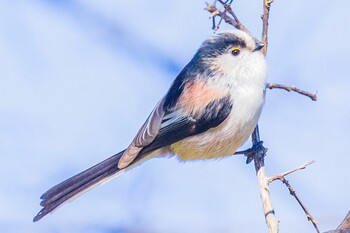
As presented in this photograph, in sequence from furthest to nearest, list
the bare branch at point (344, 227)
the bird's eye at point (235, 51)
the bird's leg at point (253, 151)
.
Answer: the bird's eye at point (235, 51)
the bird's leg at point (253, 151)
the bare branch at point (344, 227)

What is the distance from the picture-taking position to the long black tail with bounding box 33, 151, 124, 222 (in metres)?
2.63

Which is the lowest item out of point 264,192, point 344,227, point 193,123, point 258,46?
point 344,227

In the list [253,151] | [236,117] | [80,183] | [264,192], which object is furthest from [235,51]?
[80,183]

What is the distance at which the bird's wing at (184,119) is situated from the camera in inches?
104

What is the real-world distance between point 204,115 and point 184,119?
0.09 m

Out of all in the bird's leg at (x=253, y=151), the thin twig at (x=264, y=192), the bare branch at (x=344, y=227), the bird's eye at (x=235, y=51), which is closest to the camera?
the bare branch at (x=344, y=227)

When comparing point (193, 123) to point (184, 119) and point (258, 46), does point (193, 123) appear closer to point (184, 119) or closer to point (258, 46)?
point (184, 119)

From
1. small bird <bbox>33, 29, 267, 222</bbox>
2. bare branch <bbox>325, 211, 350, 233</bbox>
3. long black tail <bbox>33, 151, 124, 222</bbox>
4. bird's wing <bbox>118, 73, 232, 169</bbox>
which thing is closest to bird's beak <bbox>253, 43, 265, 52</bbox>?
small bird <bbox>33, 29, 267, 222</bbox>

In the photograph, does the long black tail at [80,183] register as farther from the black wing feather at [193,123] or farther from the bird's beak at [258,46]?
the bird's beak at [258,46]

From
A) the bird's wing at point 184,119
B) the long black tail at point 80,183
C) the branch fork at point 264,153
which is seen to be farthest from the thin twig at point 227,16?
the long black tail at point 80,183

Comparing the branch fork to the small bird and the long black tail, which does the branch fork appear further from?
the long black tail

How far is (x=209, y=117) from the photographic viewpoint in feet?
8.66

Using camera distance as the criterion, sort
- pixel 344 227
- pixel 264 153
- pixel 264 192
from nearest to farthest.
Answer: pixel 344 227 < pixel 264 192 < pixel 264 153

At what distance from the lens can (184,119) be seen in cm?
264
